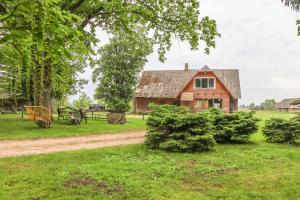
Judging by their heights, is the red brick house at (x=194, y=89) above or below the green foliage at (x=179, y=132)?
above

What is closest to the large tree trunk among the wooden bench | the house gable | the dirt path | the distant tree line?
the wooden bench

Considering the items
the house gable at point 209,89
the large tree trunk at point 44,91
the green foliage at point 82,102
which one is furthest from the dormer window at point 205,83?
the large tree trunk at point 44,91

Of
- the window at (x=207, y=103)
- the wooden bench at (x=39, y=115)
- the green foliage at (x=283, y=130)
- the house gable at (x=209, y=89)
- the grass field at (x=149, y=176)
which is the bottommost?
the grass field at (x=149, y=176)

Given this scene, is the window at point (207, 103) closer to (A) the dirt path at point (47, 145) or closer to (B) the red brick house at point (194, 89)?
(B) the red brick house at point (194, 89)

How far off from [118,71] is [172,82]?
9810 mm

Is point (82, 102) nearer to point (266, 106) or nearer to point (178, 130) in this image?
point (178, 130)

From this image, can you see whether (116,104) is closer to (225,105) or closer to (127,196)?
(225,105)

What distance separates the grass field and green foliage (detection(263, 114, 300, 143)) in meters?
4.63

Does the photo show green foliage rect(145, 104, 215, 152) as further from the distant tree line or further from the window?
the distant tree line

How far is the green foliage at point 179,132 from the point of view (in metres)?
12.3

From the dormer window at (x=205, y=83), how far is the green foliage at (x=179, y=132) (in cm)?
3434

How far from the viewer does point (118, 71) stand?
44531mm

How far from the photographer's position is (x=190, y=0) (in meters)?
18.4

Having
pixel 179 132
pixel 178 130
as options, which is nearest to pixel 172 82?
pixel 178 130
